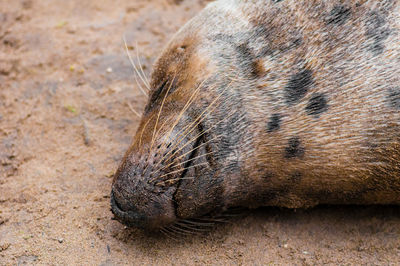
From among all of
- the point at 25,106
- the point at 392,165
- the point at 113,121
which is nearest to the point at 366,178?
the point at 392,165

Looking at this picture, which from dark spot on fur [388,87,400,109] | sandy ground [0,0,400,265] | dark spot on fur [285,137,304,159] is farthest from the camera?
sandy ground [0,0,400,265]

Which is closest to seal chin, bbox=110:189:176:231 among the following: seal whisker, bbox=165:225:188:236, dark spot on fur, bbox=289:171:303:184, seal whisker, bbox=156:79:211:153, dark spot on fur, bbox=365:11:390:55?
seal whisker, bbox=165:225:188:236

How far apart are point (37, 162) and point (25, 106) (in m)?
0.68

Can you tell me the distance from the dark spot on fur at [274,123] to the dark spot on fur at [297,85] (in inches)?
4.5

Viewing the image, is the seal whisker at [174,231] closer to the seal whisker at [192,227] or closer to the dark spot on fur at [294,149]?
the seal whisker at [192,227]

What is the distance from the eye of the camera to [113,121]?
4.18m

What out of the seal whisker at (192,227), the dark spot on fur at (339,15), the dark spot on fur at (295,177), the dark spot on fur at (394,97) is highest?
the dark spot on fur at (339,15)

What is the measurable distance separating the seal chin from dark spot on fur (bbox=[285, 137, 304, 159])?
2.69 ft

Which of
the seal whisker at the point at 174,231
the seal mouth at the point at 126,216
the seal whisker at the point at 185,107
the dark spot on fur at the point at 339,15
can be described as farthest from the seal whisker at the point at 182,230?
the dark spot on fur at the point at 339,15

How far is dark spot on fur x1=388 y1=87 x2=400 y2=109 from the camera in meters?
2.98

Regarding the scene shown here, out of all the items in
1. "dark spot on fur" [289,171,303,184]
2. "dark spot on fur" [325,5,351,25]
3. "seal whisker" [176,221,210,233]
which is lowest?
"seal whisker" [176,221,210,233]

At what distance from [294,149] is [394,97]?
2.20ft

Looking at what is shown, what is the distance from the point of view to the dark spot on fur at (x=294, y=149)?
3092 mm

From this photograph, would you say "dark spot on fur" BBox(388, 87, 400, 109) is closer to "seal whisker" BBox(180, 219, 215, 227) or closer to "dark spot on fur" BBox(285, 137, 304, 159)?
"dark spot on fur" BBox(285, 137, 304, 159)
